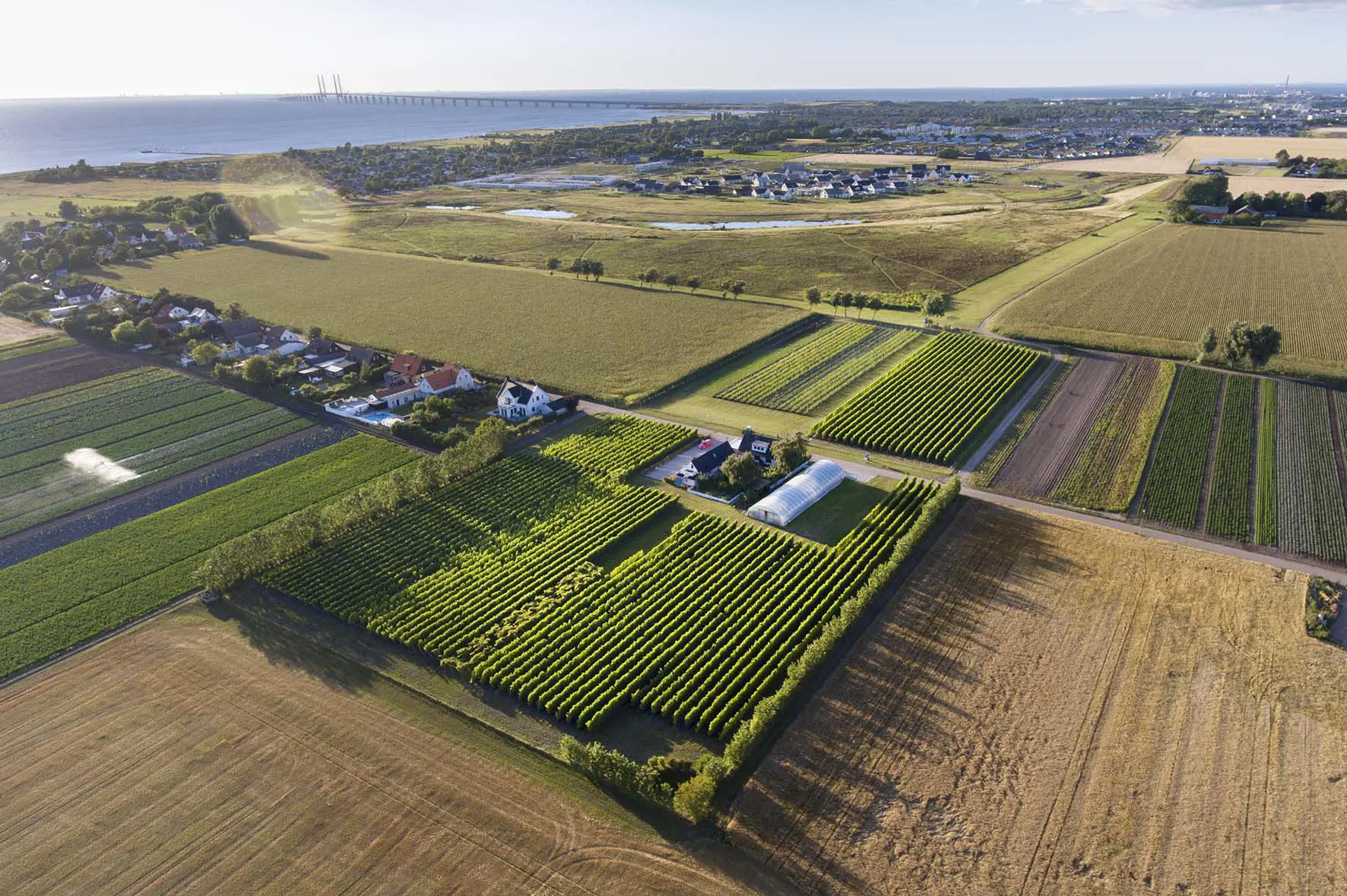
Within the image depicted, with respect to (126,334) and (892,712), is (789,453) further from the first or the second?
(126,334)

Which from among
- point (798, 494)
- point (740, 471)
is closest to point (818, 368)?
point (740, 471)

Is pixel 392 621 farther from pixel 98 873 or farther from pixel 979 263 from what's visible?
pixel 979 263

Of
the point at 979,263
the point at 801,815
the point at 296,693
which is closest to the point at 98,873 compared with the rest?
the point at 296,693

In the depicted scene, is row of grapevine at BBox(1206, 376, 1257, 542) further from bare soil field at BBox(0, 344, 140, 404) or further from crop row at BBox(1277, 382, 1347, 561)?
bare soil field at BBox(0, 344, 140, 404)

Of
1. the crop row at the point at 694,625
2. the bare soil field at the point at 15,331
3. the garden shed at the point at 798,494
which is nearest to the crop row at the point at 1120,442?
the crop row at the point at 694,625

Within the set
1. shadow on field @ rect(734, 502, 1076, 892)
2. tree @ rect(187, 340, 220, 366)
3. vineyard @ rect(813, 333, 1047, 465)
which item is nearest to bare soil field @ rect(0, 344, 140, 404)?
tree @ rect(187, 340, 220, 366)
